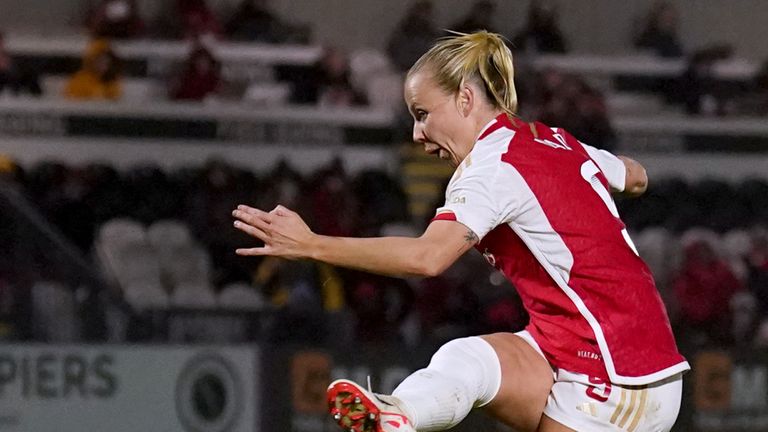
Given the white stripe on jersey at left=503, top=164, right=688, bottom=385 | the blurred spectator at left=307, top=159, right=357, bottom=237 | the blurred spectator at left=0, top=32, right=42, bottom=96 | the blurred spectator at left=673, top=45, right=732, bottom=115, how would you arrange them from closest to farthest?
the white stripe on jersey at left=503, top=164, right=688, bottom=385
the blurred spectator at left=307, top=159, right=357, bottom=237
the blurred spectator at left=0, top=32, right=42, bottom=96
the blurred spectator at left=673, top=45, right=732, bottom=115

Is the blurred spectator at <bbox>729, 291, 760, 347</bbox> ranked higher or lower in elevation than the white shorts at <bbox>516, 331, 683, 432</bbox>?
lower

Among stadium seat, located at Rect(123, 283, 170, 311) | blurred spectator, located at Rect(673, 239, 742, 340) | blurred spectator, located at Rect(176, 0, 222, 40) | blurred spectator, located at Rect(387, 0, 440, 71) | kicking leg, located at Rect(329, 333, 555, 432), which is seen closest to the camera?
kicking leg, located at Rect(329, 333, 555, 432)

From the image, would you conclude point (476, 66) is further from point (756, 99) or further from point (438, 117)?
point (756, 99)

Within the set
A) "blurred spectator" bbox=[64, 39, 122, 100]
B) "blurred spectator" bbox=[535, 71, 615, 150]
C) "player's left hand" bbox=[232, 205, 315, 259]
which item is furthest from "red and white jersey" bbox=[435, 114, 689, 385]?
"blurred spectator" bbox=[64, 39, 122, 100]

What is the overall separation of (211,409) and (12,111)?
3.90 meters

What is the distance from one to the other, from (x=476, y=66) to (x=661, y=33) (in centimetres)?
905

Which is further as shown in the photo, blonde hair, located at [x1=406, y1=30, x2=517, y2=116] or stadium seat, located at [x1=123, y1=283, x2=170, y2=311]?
stadium seat, located at [x1=123, y1=283, x2=170, y2=311]

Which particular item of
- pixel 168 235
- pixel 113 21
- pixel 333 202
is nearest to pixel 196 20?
pixel 113 21

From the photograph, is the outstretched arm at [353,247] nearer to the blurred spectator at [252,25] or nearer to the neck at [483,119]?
the neck at [483,119]

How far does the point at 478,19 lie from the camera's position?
36.7 feet

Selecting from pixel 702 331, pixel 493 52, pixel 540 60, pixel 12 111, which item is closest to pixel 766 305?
pixel 702 331

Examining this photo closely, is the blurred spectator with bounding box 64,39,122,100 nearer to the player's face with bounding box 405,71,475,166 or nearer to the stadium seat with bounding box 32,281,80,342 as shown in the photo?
the stadium seat with bounding box 32,281,80,342

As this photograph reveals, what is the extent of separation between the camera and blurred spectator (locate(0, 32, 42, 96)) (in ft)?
31.3

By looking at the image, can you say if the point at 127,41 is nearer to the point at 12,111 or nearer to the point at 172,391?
the point at 12,111
